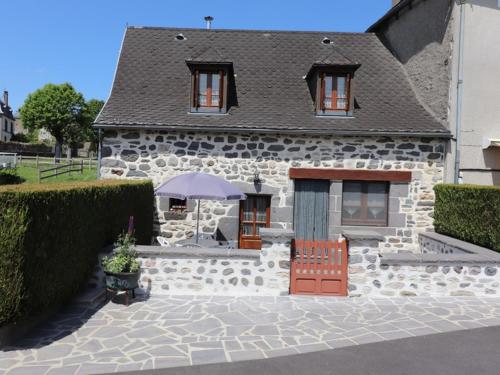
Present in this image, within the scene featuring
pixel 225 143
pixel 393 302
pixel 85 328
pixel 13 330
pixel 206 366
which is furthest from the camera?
pixel 225 143

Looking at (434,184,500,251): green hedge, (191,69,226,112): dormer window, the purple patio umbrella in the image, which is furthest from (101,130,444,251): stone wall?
the purple patio umbrella

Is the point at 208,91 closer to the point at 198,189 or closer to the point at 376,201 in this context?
the point at 198,189

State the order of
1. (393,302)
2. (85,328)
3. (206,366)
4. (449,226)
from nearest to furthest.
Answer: (206,366)
(85,328)
(393,302)
(449,226)

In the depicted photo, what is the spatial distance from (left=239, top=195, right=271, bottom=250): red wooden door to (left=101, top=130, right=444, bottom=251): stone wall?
31 centimetres

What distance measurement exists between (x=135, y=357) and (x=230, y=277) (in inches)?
106

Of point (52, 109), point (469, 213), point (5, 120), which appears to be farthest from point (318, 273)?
point (5, 120)

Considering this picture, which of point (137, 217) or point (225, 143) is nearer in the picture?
point (137, 217)

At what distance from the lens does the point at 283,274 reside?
22.8ft

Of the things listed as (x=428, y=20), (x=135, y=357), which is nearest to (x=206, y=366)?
(x=135, y=357)

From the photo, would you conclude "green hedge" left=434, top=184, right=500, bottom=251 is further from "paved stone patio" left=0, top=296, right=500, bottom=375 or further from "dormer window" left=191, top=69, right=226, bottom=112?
"dormer window" left=191, top=69, right=226, bottom=112

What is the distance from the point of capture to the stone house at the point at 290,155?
10.8 meters

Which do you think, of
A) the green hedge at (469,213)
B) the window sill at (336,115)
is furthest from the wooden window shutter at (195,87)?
the green hedge at (469,213)

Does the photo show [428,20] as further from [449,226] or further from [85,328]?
[85,328]

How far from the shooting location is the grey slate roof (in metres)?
10.8
